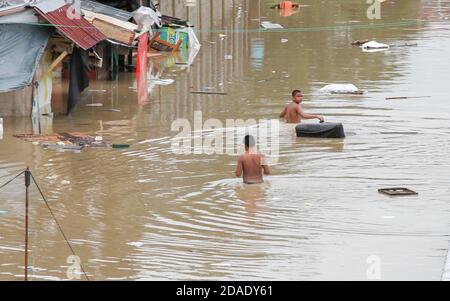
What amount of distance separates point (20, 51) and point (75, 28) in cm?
108

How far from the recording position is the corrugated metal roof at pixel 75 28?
1980cm

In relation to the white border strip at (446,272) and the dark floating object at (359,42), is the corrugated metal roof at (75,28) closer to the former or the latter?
the white border strip at (446,272)

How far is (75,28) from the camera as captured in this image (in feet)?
66.8

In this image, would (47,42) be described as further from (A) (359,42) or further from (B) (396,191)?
(A) (359,42)

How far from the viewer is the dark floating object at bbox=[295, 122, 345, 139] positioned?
18.4m

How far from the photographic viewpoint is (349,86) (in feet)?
76.0

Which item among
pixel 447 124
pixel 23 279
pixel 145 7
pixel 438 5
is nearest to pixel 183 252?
pixel 23 279

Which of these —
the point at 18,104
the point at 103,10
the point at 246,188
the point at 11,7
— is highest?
the point at 11,7

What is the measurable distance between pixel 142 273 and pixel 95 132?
8.32m

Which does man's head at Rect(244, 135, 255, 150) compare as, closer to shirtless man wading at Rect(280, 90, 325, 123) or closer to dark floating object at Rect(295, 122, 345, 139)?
dark floating object at Rect(295, 122, 345, 139)

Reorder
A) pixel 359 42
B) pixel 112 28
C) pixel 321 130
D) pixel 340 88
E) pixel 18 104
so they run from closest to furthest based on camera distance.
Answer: pixel 321 130, pixel 18 104, pixel 112 28, pixel 340 88, pixel 359 42

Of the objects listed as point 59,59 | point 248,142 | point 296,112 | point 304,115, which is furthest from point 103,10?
point 248,142

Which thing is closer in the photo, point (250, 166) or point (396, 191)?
point (396, 191)
